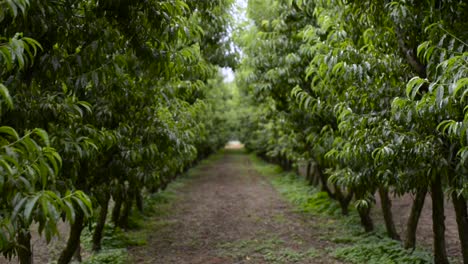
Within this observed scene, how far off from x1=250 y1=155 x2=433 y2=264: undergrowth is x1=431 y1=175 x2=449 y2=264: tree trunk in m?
0.52

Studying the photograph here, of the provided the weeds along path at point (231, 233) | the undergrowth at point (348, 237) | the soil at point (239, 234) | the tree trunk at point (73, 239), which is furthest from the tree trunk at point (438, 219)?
the tree trunk at point (73, 239)

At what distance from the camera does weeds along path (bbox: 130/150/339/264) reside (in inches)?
314

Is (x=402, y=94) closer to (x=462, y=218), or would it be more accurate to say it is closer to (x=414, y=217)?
(x=462, y=218)

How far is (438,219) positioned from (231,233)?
516 centimetres

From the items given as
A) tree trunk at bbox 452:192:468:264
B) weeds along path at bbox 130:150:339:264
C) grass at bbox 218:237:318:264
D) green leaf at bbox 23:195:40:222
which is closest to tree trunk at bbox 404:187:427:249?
tree trunk at bbox 452:192:468:264

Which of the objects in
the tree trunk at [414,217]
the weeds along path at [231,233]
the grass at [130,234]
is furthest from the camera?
the weeds along path at [231,233]

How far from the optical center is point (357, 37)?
6215 mm

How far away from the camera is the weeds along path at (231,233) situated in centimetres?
798

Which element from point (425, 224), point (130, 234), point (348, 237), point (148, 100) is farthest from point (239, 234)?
point (148, 100)

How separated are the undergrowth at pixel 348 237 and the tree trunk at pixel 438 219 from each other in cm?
52

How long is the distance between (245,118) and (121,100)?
24845 mm

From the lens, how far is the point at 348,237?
9.09m

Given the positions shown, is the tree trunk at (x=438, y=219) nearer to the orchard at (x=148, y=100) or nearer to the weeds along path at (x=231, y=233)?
the orchard at (x=148, y=100)

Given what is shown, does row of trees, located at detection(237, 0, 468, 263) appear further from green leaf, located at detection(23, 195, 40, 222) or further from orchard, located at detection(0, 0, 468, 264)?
green leaf, located at detection(23, 195, 40, 222)
